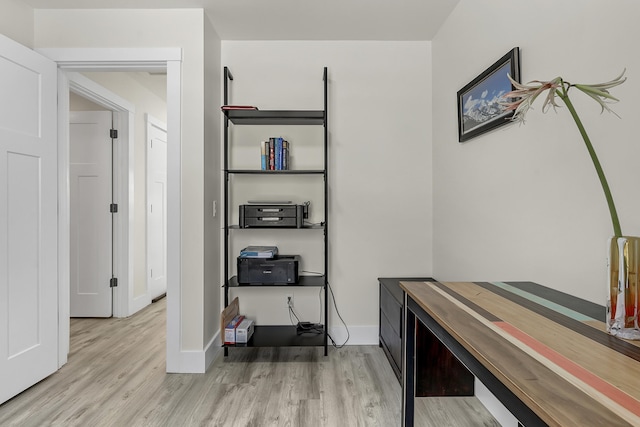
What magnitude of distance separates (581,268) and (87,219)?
3.94m

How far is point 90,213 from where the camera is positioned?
3342 millimetres

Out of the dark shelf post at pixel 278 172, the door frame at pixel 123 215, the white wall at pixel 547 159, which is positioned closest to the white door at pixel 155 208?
the door frame at pixel 123 215

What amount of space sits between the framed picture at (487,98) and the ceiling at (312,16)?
0.71 metres

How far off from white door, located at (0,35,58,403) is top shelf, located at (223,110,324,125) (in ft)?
3.74

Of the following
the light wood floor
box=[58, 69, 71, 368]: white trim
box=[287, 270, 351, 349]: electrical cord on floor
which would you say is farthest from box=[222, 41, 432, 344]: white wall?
box=[58, 69, 71, 368]: white trim

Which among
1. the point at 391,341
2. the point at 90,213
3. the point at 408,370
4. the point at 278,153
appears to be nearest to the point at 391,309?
the point at 391,341

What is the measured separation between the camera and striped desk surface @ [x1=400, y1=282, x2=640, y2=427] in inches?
20.0

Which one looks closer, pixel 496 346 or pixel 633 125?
pixel 496 346

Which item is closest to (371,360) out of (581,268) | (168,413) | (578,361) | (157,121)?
(168,413)

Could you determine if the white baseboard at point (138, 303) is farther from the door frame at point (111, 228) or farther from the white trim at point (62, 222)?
the white trim at point (62, 222)

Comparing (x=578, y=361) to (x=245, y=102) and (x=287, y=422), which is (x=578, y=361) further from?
(x=245, y=102)

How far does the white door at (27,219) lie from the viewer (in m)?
1.85

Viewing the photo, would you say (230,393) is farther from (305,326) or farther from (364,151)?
(364,151)

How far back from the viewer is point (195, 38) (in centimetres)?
226
